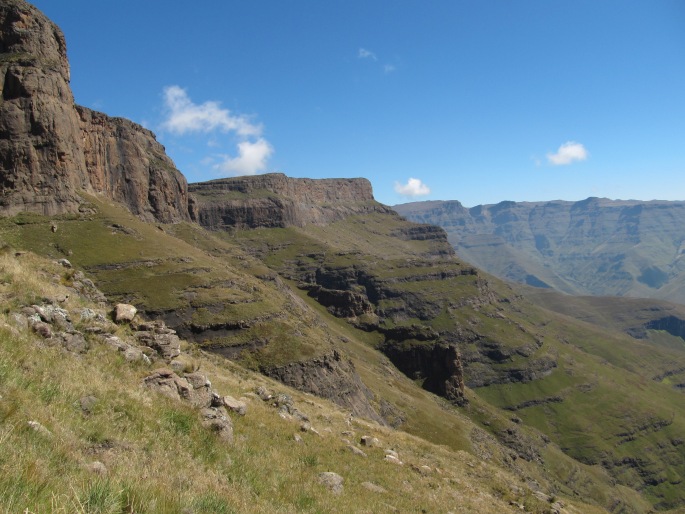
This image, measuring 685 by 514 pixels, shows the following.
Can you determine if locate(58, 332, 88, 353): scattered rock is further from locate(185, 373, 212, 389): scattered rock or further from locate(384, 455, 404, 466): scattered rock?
locate(384, 455, 404, 466): scattered rock

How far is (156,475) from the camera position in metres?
8.88

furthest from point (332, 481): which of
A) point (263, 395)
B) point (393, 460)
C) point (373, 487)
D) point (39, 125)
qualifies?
point (39, 125)

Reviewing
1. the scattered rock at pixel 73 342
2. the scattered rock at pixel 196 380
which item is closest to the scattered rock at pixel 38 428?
the scattered rock at pixel 73 342

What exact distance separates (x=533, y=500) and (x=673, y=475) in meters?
186

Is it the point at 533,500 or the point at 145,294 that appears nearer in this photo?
the point at 533,500

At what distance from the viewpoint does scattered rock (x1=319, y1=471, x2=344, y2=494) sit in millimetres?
15531

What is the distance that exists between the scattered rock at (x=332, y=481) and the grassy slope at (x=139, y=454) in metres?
0.29

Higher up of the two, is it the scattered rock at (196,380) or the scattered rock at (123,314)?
the scattered rock at (123,314)

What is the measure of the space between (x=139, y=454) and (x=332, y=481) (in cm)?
778

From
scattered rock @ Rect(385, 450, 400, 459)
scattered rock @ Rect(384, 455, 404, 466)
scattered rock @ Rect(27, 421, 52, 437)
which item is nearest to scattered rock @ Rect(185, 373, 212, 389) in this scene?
scattered rock @ Rect(27, 421, 52, 437)

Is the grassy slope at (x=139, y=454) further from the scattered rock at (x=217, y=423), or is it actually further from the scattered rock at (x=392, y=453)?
the scattered rock at (x=392, y=453)

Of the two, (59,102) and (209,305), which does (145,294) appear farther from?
(59,102)

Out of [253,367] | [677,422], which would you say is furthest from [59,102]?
[677,422]

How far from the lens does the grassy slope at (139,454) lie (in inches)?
275
